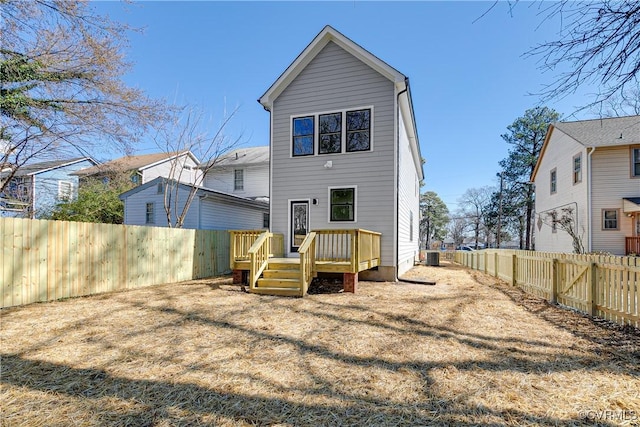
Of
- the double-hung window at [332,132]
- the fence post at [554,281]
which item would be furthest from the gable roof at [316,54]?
the fence post at [554,281]

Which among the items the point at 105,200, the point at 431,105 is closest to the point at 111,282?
the point at 105,200

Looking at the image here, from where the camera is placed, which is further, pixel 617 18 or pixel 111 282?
pixel 111 282

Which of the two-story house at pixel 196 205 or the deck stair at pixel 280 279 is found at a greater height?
the two-story house at pixel 196 205

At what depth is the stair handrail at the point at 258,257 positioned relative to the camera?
7.54 m

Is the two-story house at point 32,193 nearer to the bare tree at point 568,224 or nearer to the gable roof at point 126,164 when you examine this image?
the gable roof at point 126,164

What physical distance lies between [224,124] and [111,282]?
10398mm

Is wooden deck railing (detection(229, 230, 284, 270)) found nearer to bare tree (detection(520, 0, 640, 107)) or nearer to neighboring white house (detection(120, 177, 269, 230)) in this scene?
neighboring white house (detection(120, 177, 269, 230))

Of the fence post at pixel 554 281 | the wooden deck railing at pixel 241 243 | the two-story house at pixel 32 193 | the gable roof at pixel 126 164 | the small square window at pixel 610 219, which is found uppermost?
the gable roof at pixel 126 164

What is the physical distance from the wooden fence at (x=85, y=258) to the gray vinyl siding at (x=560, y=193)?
56.3ft

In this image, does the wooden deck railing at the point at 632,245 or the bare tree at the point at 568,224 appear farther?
the bare tree at the point at 568,224

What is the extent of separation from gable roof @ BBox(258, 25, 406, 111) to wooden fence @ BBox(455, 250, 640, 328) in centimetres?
628

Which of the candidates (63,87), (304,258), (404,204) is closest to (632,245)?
(404,204)

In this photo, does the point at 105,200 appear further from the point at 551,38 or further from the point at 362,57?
the point at 551,38

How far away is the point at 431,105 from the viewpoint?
16.8 m
